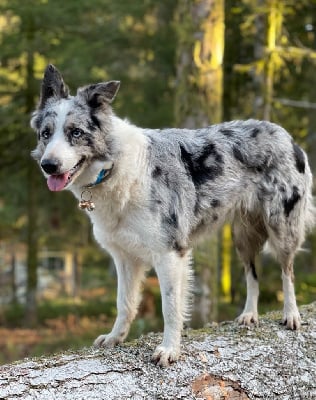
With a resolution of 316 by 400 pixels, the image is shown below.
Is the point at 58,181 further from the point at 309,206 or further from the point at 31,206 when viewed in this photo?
the point at 31,206

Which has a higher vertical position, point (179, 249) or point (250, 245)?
point (179, 249)

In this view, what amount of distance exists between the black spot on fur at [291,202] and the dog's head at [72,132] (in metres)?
1.77

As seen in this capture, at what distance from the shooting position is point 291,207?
16.9 feet

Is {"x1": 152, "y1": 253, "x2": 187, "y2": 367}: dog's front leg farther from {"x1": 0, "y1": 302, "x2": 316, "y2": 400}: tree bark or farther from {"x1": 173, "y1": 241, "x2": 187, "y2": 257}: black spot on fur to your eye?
{"x1": 0, "y1": 302, "x2": 316, "y2": 400}: tree bark

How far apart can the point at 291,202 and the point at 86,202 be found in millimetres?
1948

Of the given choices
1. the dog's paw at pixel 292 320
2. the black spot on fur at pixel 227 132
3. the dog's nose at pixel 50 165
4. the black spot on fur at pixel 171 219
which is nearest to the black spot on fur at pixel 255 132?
the black spot on fur at pixel 227 132

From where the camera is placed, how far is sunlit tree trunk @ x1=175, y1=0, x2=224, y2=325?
8.09m

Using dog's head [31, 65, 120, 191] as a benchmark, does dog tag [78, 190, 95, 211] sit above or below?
below

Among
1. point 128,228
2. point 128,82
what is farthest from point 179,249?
point 128,82

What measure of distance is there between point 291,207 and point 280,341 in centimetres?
120

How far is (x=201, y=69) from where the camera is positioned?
8.08m

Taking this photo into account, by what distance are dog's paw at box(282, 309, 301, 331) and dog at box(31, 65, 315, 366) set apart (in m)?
0.01

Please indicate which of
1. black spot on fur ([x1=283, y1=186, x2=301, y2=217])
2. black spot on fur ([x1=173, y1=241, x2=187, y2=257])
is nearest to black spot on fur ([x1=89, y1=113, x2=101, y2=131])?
black spot on fur ([x1=173, y1=241, x2=187, y2=257])

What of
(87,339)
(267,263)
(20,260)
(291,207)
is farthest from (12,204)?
(20,260)
